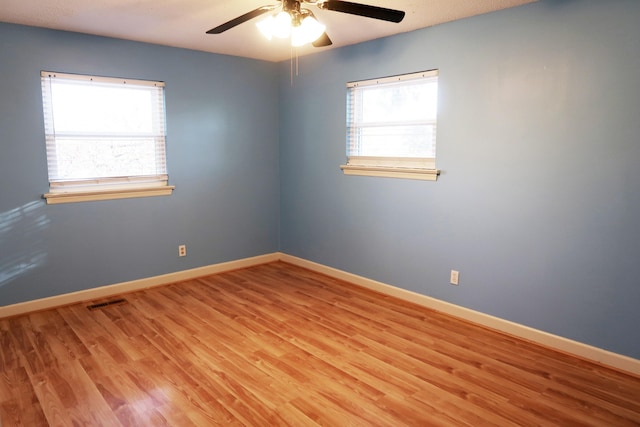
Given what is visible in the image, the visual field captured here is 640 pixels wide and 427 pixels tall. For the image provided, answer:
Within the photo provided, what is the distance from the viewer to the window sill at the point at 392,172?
145 inches

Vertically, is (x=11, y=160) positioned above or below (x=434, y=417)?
above

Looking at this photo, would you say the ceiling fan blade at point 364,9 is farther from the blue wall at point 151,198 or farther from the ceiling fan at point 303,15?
the blue wall at point 151,198

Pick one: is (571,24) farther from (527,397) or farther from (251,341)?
(251,341)

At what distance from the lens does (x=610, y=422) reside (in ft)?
7.41

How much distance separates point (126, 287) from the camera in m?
4.20

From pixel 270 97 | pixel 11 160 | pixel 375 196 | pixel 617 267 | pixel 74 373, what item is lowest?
pixel 74 373

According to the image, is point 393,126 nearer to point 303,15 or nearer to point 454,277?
point 454,277

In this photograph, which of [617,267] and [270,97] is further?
[270,97]

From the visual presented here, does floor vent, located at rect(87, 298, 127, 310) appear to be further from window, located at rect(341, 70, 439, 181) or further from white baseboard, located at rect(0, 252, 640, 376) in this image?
window, located at rect(341, 70, 439, 181)

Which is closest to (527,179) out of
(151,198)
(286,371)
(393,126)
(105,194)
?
(393,126)

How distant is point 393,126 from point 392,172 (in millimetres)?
427

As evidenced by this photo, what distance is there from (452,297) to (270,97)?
10.0ft

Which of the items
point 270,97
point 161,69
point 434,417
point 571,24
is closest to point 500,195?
point 571,24

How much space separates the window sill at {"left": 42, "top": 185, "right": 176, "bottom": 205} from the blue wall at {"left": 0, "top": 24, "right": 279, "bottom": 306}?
53 mm
